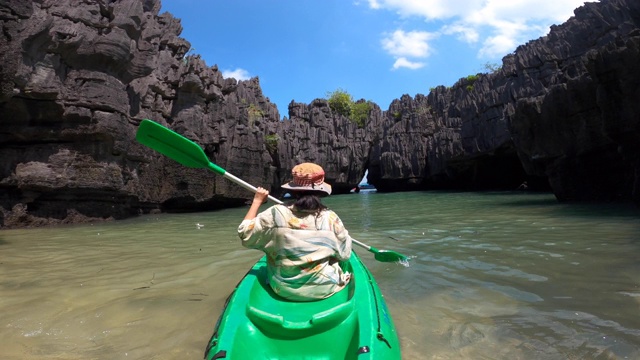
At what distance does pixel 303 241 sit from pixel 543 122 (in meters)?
16.6

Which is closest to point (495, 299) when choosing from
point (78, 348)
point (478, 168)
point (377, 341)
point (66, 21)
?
point (377, 341)

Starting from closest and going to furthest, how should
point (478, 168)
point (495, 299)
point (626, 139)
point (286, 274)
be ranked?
point (286, 274)
point (495, 299)
point (626, 139)
point (478, 168)

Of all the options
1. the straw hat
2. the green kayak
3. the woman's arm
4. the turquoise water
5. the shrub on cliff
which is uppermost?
the shrub on cliff

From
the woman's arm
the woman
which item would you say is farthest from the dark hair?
the woman's arm

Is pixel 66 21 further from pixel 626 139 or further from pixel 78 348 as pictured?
pixel 626 139

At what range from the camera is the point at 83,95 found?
11648 mm

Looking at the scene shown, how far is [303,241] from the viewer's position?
2.80 m

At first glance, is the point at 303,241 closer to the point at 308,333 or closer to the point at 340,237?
the point at 340,237

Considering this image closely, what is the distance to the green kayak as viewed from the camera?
7.36ft

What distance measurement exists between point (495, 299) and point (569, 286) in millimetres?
904

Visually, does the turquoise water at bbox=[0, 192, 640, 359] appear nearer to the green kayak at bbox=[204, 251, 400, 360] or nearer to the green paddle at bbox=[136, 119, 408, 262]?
the green kayak at bbox=[204, 251, 400, 360]

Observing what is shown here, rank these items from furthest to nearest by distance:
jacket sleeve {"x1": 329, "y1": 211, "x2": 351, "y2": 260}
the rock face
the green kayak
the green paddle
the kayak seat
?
the rock face < the green paddle < jacket sleeve {"x1": 329, "y1": 211, "x2": 351, "y2": 260} < the kayak seat < the green kayak

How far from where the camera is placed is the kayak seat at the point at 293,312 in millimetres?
2482

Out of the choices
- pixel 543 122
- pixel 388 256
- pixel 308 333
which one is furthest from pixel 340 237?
pixel 543 122
